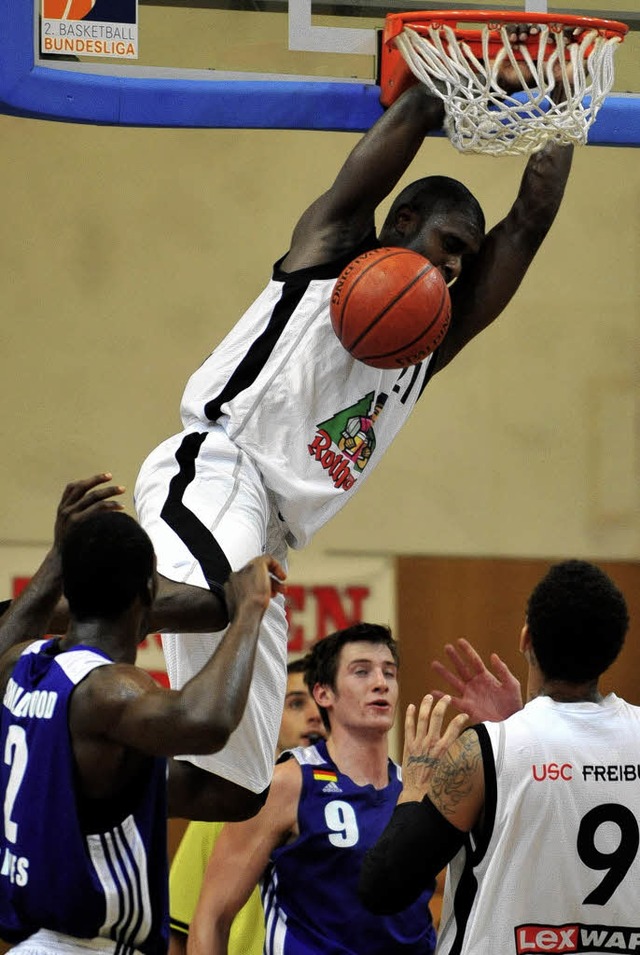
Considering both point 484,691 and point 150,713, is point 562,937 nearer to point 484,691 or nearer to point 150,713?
point 484,691

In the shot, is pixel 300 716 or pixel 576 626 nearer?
pixel 576 626

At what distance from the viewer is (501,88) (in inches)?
156

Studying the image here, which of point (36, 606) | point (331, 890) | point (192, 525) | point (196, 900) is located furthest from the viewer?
point (196, 900)

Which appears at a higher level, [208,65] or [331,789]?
[208,65]

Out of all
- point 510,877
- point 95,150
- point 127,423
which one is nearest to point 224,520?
point 510,877

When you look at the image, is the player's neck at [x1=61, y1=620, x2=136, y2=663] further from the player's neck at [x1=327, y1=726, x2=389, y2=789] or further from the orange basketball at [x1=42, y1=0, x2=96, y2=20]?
the orange basketball at [x1=42, y1=0, x2=96, y2=20]

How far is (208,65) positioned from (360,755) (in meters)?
2.30

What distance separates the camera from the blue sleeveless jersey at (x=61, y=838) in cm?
271

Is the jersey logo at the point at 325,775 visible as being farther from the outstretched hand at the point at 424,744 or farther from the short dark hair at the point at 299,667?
the outstretched hand at the point at 424,744

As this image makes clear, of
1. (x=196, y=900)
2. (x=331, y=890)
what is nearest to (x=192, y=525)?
(x=331, y=890)

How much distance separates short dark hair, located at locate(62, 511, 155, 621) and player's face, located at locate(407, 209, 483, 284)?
1.51 meters

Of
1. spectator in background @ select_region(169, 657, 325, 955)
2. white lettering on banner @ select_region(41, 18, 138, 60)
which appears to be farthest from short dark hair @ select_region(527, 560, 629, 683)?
white lettering on banner @ select_region(41, 18, 138, 60)

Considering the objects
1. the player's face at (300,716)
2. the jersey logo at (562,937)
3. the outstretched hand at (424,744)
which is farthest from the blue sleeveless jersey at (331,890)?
the jersey logo at (562,937)

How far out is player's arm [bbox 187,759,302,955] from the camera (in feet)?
14.8
